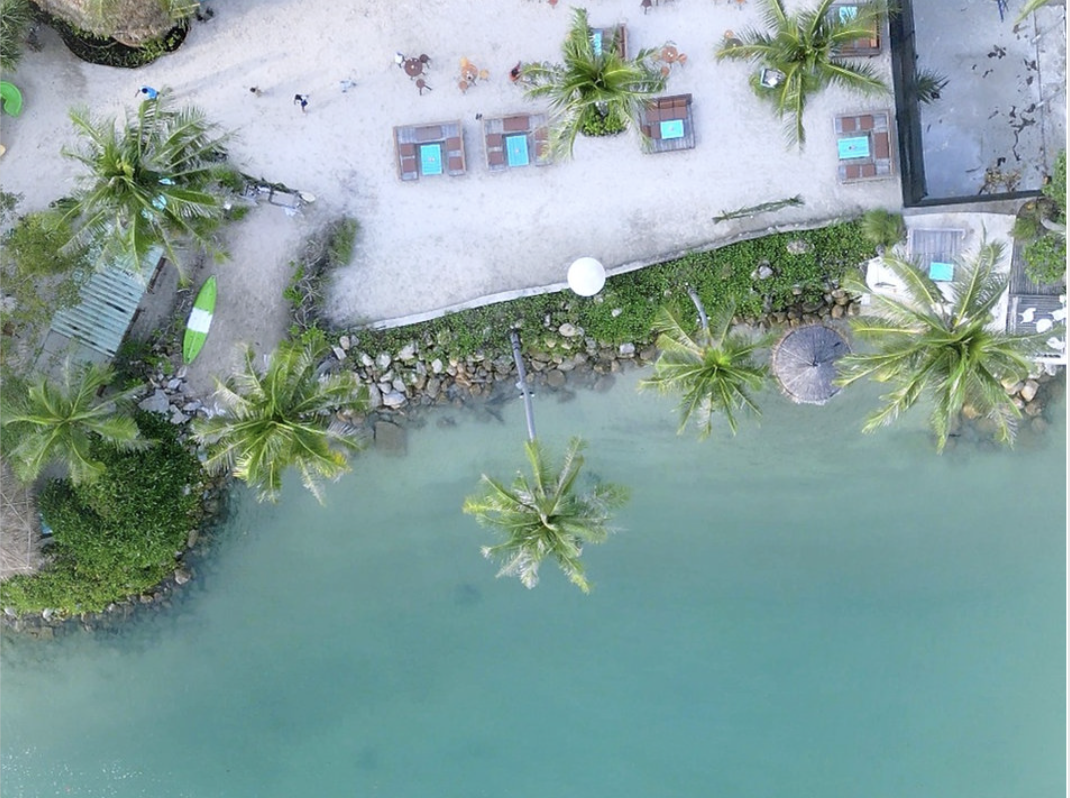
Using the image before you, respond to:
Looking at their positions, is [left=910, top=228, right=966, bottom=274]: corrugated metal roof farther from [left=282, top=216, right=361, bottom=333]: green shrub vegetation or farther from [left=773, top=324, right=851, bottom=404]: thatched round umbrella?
[left=282, top=216, right=361, bottom=333]: green shrub vegetation

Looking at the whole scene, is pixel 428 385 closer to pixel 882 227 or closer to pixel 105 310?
pixel 105 310

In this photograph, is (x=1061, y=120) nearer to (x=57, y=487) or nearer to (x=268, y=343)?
(x=268, y=343)

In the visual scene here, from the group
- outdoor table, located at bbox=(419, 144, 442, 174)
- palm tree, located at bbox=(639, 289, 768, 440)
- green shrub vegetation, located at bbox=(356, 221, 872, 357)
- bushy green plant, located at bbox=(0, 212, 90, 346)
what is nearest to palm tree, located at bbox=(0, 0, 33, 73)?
bushy green plant, located at bbox=(0, 212, 90, 346)

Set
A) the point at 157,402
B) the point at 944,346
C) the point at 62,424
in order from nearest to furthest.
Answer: the point at 944,346 → the point at 62,424 → the point at 157,402

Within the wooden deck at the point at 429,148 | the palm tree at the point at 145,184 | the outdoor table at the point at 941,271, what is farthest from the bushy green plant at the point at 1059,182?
the palm tree at the point at 145,184

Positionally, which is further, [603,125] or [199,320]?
[199,320]

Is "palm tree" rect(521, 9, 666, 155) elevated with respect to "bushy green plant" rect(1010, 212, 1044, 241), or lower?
elevated

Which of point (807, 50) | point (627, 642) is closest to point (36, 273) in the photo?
point (627, 642)
